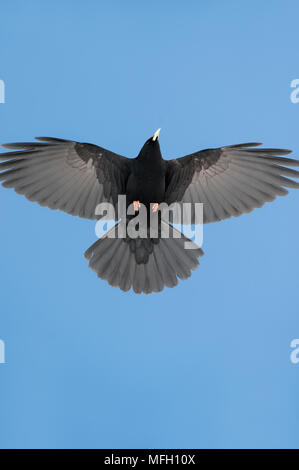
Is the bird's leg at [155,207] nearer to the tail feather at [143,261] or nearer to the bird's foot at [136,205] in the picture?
the bird's foot at [136,205]

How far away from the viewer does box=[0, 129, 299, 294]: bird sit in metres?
7.98

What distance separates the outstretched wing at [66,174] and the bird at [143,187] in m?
0.01

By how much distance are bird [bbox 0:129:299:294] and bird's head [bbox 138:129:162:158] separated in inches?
5.6

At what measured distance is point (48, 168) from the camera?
26.6ft

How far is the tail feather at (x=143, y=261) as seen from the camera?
8148mm

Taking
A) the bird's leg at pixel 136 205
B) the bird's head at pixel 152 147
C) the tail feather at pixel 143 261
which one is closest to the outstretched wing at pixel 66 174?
the bird's leg at pixel 136 205

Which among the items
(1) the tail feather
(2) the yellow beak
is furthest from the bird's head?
(1) the tail feather

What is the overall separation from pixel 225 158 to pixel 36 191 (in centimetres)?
256

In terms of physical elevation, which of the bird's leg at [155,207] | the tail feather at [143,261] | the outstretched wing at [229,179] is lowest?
the tail feather at [143,261]

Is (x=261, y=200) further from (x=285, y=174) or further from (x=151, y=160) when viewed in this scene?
(x=151, y=160)

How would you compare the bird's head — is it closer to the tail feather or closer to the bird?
the bird

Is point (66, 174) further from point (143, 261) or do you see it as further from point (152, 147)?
point (143, 261)
